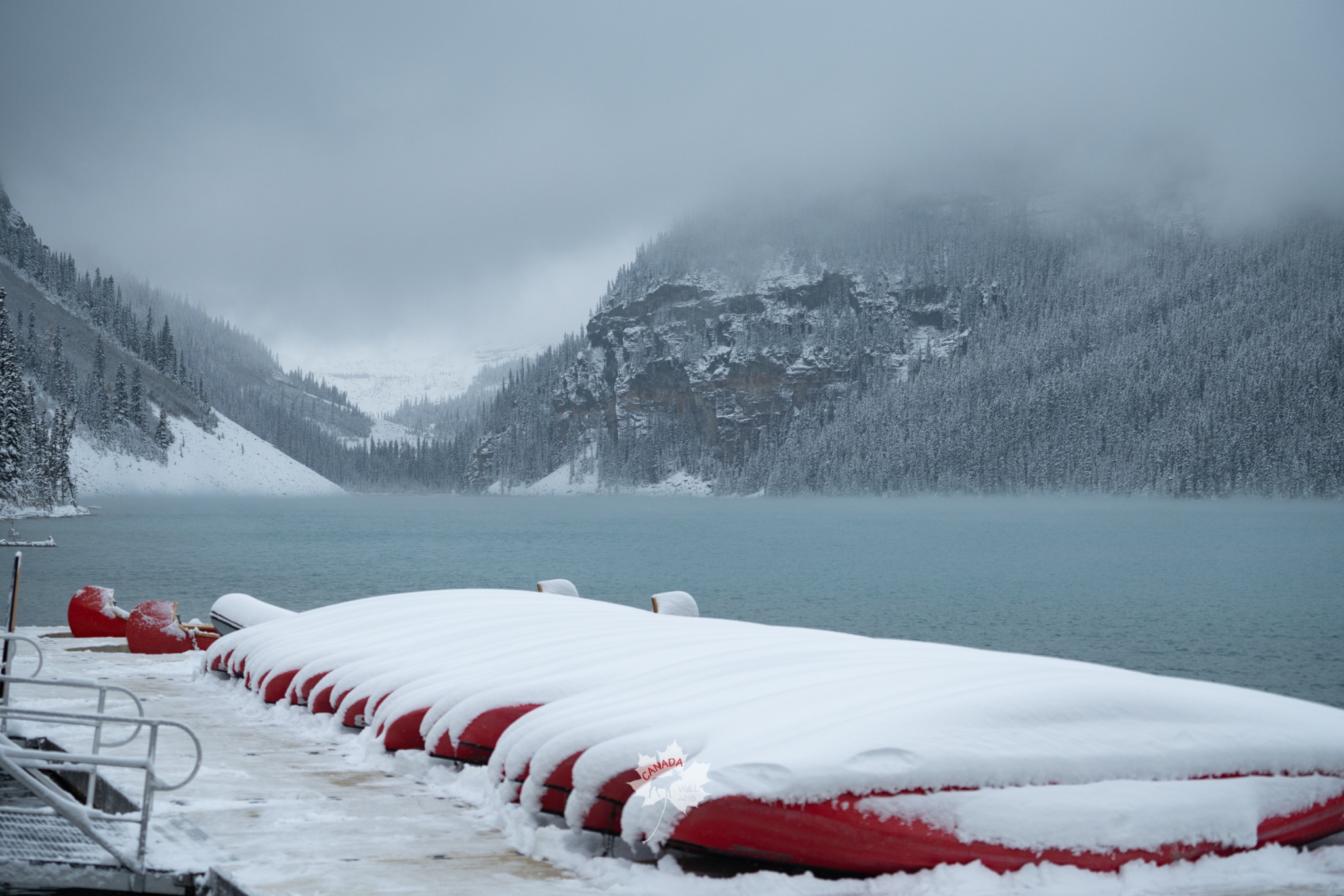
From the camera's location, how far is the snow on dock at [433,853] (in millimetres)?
6297

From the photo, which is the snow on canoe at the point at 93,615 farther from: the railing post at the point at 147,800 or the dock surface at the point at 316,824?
the railing post at the point at 147,800

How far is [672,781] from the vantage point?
6.66 metres

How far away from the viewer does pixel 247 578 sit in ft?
200

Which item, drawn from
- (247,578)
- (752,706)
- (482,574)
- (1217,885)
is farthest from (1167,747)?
(482,574)

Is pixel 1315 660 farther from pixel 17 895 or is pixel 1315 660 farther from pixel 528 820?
pixel 17 895

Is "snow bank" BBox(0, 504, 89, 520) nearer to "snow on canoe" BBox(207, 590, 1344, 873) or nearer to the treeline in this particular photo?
the treeline

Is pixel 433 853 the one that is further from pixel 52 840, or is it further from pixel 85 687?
pixel 85 687

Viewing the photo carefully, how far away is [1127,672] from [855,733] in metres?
2.73

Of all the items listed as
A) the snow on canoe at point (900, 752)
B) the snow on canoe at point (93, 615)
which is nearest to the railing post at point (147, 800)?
the snow on canoe at point (900, 752)

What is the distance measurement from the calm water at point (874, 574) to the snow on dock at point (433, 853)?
27480 mm

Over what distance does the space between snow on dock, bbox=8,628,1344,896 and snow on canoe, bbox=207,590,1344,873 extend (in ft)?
0.45

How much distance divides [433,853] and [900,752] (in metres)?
2.93

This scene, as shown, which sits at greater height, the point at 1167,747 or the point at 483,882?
the point at 1167,747

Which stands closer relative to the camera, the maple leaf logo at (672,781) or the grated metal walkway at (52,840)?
the grated metal walkway at (52,840)
